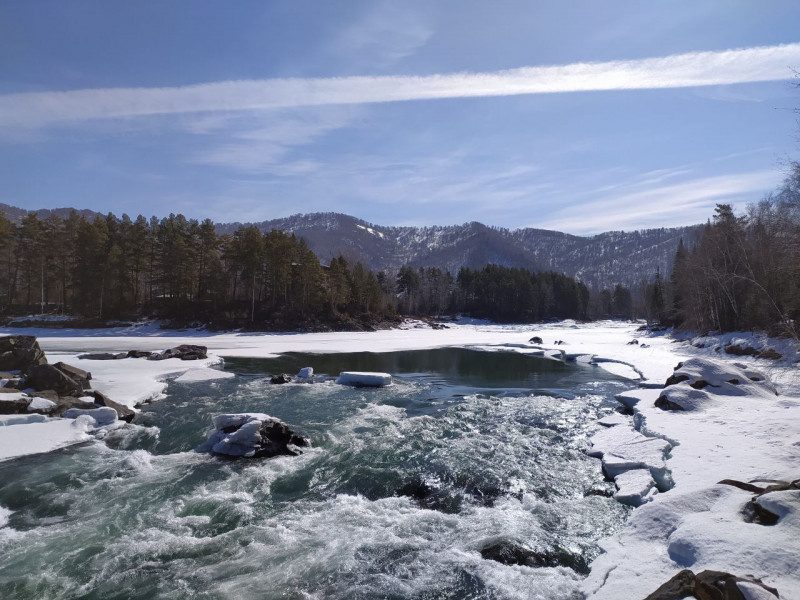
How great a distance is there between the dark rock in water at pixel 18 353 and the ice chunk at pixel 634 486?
24.4 m

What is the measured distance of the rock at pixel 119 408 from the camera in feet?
51.7

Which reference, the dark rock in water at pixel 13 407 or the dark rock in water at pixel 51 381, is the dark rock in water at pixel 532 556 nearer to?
the dark rock in water at pixel 13 407

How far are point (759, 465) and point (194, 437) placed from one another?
15.0m

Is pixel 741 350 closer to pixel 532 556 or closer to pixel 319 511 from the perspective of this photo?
pixel 532 556

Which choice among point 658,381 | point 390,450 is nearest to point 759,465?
point 390,450

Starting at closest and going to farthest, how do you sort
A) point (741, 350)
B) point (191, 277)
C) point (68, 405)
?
point (68, 405)
point (741, 350)
point (191, 277)

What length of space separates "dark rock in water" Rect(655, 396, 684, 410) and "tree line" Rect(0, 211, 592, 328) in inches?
2054

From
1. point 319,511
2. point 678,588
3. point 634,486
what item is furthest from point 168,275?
point 678,588

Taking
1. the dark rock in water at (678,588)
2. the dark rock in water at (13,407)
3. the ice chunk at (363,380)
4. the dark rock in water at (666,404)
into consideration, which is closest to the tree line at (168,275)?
the ice chunk at (363,380)

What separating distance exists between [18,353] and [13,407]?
29.6 feet

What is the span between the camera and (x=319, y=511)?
901 cm

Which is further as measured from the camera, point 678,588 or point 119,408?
point 119,408

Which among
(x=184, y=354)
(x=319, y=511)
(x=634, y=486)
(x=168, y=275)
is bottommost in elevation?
(x=319, y=511)

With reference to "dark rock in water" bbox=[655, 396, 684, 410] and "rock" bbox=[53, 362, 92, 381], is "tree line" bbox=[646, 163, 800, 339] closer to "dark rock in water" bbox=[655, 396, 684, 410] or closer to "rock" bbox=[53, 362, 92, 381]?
"dark rock in water" bbox=[655, 396, 684, 410]
